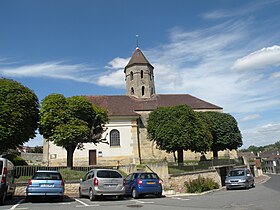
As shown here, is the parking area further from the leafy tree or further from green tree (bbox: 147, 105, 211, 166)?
the leafy tree

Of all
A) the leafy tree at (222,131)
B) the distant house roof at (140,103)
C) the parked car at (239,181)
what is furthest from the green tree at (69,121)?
the leafy tree at (222,131)

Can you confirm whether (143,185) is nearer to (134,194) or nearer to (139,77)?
(134,194)

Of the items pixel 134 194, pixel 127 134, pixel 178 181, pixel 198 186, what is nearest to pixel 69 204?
pixel 134 194

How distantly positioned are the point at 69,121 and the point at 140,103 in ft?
74.7

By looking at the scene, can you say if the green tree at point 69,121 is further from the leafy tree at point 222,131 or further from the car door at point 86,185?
the leafy tree at point 222,131

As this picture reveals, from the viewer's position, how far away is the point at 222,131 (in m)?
Result: 38.9

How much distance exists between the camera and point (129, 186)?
1559 cm

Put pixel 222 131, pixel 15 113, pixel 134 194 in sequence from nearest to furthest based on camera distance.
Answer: pixel 134 194 → pixel 15 113 → pixel 222 131

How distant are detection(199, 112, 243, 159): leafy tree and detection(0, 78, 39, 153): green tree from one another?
2401 cm

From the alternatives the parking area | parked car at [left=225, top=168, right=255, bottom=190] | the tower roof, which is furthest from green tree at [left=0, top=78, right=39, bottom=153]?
the tower roof

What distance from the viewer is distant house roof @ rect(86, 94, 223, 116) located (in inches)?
1686

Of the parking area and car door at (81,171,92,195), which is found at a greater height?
car door at (81,171,92,195)

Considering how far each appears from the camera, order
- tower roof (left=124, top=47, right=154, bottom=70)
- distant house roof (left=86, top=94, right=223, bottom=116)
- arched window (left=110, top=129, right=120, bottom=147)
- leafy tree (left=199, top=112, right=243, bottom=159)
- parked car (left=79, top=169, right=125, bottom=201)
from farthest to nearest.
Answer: tower roof (left=124, top=47, right=154, bottom=70) < distant house roof (left=86, top=94, right=223, bottom=116) < arched window (left=110, top=129, right=120, bottom=147) < leafy tree (left=199, top=112, right=243, bottom=159) < parked car (left=79, top=169, right=125, bottom=201)

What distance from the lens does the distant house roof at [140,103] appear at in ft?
140
